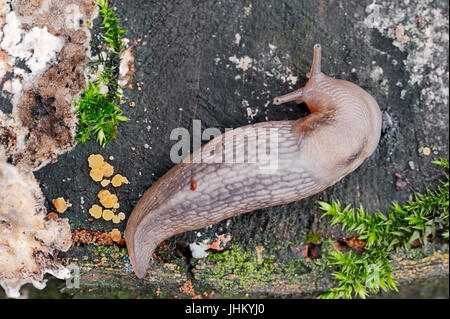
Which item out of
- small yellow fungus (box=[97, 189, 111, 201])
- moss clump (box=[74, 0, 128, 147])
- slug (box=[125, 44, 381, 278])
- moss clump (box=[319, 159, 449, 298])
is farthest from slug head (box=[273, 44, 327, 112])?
small yellow fungus (box=[97, 189, 111, 201])

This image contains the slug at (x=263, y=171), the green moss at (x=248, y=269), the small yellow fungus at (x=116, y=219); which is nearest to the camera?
the slug at (x=263, y=171)

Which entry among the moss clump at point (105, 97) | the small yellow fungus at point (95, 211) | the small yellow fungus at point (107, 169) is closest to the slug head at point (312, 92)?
the moss clump at point (105, 97)

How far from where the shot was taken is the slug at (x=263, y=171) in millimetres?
2773

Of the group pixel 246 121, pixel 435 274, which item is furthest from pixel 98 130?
pixel 435 274

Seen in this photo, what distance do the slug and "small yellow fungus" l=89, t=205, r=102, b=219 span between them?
24cm

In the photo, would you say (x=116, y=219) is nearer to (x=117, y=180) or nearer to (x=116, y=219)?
(x=116, y=219)

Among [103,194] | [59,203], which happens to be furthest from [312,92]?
[59,203]

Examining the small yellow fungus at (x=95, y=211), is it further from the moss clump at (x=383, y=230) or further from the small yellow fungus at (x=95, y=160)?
the moss clump at (x=383, y=230)

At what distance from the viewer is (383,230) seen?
3.21 meters

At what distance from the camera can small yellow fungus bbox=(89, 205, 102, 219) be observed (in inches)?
117

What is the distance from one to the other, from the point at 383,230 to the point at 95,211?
2.19 meters

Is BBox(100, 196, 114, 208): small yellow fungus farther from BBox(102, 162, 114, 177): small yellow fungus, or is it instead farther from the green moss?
the green moss

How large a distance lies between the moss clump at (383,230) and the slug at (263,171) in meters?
0.48

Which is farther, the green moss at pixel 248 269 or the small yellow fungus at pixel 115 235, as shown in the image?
the green moss at pixel 248 269
